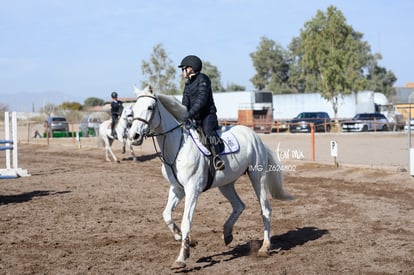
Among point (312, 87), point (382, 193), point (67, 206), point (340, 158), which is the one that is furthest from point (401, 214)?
A: point (312, 87)

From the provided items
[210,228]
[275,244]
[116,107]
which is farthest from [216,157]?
[116,107]

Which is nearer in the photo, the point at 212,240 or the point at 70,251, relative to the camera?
the point at 70,251

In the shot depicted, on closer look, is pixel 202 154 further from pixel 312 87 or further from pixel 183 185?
pixel 312 87

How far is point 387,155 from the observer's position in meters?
19.8

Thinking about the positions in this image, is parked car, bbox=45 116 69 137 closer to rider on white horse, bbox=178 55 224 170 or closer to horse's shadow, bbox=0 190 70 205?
horse's shadow, bbox=0 190 70 205

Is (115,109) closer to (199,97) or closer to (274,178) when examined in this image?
(274,178)

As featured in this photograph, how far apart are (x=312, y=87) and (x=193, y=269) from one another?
78668 mm

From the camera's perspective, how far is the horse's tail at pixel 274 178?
331 inches

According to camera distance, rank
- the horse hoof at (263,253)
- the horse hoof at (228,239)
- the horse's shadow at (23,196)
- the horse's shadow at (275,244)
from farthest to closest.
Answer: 1. the horse's shadow at (23,196)
2. the horse hoof at (228,239)
3. the horse hoof at (263,253)
4. the horse's shadow at (275,244)

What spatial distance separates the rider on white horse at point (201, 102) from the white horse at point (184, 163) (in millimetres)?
189

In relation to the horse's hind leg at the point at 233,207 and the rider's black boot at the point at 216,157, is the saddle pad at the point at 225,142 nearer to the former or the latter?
the rider's black boot at the point at 216,157

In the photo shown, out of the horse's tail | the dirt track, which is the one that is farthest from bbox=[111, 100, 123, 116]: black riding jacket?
the horse's tail

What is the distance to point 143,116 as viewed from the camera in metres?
6.51

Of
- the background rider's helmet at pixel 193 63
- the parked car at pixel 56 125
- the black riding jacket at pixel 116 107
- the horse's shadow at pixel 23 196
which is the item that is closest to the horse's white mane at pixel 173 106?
the background rider's helmet at pixel 193 63
